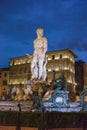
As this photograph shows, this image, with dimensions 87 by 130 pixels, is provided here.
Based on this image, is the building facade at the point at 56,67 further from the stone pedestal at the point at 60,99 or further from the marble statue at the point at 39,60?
the stone pedestal at the point at 60,99

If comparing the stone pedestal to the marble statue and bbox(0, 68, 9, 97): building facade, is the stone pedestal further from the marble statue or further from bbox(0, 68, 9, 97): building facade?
bbox(0, 68, 9, 97): building facade

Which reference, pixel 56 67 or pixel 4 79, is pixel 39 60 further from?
pixel 4 79

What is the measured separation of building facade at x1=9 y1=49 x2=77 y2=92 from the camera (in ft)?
344

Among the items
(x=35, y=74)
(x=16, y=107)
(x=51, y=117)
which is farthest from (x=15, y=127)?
(x=35, y=74)

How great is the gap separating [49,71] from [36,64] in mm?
A: 69978

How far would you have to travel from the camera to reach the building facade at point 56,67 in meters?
105

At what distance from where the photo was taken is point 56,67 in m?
106

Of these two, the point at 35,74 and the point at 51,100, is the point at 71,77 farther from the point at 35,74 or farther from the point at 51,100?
the point at 51,100

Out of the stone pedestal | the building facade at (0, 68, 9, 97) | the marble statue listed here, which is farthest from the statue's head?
the building facade at (0, 68, 9, 97)

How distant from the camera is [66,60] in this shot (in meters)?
105

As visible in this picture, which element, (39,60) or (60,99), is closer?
(60,99)

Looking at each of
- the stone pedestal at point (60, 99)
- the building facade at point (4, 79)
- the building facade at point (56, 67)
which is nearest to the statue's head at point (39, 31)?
the stone pedestal at point (60, 99)

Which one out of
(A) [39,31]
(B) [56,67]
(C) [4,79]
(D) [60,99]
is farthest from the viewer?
(C) [4,79]

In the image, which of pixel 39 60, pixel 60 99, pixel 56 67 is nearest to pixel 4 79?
pixel 56 67
